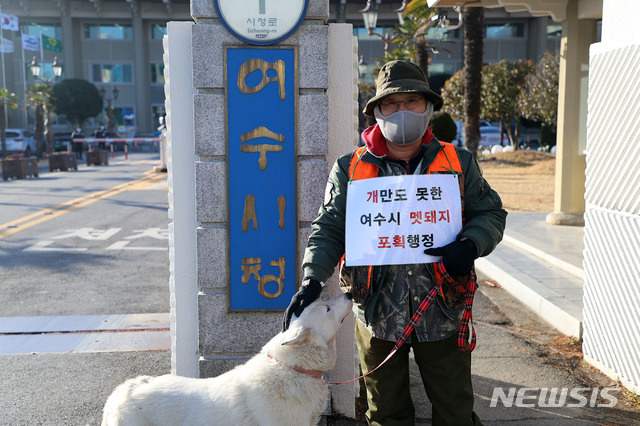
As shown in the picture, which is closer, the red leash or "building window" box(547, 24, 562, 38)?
the red leash

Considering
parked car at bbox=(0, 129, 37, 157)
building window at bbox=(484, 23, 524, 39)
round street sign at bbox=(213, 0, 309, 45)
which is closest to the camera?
round street sign at bbox=(213, 0, 309, 45)

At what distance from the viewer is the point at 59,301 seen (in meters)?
7.59

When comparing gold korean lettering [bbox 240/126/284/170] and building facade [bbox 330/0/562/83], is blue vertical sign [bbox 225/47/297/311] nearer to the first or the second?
gold korean lettering [bbox 240/126/284/170]

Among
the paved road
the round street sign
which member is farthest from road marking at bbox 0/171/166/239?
the round street sign

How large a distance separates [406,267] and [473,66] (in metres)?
16.4

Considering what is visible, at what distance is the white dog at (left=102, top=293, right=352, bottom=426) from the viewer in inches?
117

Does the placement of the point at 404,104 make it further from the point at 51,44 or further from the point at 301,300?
the point at 51,44

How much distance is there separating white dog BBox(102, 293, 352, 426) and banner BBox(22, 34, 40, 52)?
60.2m

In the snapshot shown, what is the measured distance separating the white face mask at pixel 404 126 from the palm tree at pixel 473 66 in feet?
51.1

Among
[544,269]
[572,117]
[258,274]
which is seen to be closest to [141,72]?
[572,117]

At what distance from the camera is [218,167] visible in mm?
4102

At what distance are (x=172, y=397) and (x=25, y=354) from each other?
10.7ft

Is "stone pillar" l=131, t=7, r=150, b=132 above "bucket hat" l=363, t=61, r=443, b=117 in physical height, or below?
above

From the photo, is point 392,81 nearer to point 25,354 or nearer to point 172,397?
point 172,397
